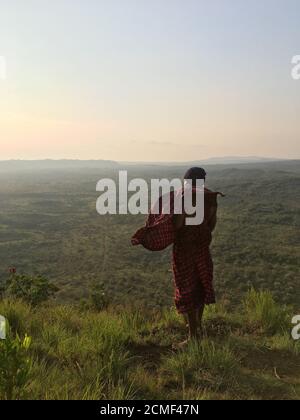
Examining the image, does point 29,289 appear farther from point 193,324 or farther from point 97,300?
point 193,324

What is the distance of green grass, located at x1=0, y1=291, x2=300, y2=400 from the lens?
141 inches

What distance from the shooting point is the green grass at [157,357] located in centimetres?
359

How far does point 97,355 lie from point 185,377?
2.49 feet

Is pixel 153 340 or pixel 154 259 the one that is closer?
pixel 153 340

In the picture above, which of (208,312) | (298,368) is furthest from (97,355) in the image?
(208,312)

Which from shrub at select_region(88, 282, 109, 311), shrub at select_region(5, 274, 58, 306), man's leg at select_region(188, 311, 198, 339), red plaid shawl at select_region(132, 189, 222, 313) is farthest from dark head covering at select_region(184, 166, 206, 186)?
shrub at select_region(5, 274, 58, 306)

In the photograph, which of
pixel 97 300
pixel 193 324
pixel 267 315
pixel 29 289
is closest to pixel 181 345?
pixel 193 324

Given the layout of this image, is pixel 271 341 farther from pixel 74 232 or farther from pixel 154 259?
pixel 74 232

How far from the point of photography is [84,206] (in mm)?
89812

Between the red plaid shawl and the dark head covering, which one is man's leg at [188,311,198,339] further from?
the dark head covering

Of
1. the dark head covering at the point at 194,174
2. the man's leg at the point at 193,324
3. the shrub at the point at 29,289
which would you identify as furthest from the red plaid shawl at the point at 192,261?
the shrub at the point at 29,289

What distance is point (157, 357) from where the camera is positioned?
4605 mm
